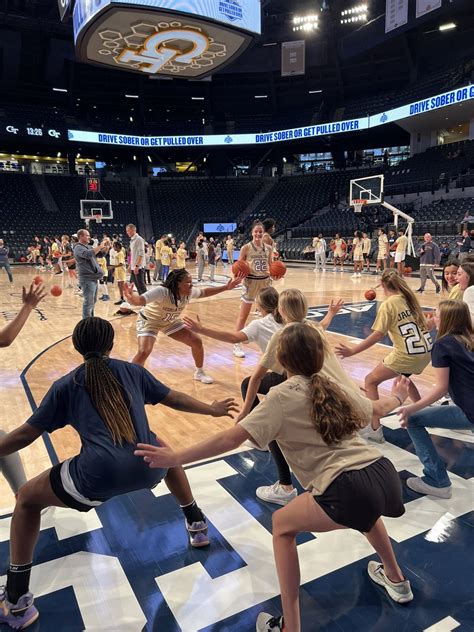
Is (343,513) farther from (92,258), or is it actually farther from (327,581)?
(92,258)

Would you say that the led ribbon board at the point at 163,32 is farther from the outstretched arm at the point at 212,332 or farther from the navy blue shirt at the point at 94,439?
the navy blue shirt at the point at 94,439

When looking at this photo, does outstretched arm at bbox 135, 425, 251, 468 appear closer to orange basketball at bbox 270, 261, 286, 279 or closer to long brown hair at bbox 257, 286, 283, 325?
long brown hair at bbox 257, 286, 283, 325

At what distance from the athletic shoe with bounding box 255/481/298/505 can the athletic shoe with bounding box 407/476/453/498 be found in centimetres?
83

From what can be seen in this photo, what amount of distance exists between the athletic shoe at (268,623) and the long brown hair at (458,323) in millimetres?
1851

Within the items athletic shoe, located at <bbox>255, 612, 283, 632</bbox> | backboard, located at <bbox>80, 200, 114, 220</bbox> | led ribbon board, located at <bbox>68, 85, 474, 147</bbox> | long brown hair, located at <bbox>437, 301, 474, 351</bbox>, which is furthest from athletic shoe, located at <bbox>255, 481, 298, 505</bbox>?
led ribbon board, located at <bbox>68, 85, 474, 147</bbox>

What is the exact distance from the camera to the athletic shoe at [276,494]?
2986mm

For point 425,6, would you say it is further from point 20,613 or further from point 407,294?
point 20,613

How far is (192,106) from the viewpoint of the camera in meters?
37.5

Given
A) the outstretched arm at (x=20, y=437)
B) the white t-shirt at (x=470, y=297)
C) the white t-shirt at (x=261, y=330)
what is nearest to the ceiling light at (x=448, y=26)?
the white t-shirt at (x=470, y=297)

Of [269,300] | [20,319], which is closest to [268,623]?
[20,319]

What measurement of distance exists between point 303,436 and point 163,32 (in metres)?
14.2

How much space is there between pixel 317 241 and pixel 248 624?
18924mm

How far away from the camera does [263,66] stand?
33.2 metres

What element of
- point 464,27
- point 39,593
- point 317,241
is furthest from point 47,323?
point 464,27
